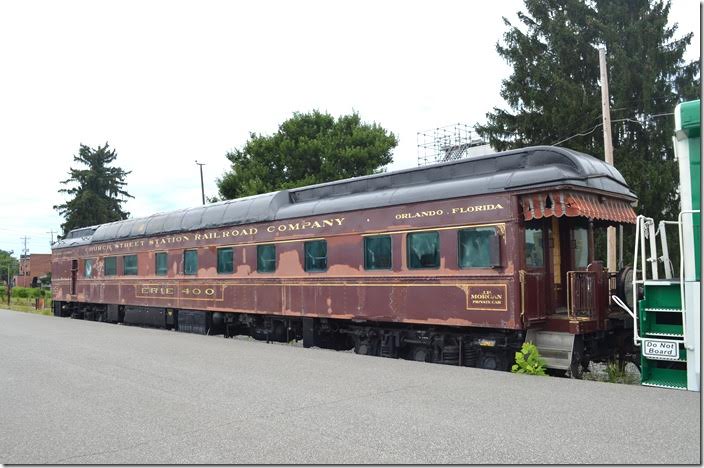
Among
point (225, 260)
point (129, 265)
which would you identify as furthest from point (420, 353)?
point (129, 265)

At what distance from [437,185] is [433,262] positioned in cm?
133

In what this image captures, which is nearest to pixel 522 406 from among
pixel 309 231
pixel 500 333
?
pixel 500 333

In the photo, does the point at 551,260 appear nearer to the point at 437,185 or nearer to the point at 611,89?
the point at 437,185

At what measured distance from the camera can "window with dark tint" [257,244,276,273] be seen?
1402cm

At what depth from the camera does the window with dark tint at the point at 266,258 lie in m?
14.0

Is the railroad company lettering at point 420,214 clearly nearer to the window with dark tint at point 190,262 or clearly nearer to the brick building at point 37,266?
the window with dark tint at point 190,262

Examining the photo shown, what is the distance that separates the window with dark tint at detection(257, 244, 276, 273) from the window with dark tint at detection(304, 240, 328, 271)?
1.23 meters

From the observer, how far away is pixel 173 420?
6.25 meters

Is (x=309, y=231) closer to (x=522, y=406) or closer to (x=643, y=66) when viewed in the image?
(x=522, y=406)

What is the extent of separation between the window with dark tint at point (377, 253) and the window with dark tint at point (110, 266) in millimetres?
12739

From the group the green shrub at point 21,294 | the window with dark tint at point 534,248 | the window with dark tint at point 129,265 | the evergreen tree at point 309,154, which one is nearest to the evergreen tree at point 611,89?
the evergreen tree at point 309,154

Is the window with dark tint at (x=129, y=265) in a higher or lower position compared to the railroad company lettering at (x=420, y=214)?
lower

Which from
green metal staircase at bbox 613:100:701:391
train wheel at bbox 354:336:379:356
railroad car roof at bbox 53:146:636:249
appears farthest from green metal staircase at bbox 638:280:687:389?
train wheel at bbox 354:336:379:356

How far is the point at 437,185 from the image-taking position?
10672mm
